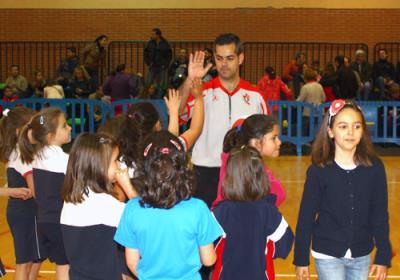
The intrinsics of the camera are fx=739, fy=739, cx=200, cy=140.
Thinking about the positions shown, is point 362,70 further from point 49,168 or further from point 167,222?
point 167,222

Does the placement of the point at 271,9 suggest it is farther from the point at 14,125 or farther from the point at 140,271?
the point at 140,271

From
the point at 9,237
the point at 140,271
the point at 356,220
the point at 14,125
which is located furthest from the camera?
the point at 9,237

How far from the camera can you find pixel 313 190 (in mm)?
4500

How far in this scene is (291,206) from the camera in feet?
33.2

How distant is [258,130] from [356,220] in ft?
3.21

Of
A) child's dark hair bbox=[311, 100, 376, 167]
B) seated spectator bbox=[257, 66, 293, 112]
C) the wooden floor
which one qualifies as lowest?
the wooden floor

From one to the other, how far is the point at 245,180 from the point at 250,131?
0.84 m

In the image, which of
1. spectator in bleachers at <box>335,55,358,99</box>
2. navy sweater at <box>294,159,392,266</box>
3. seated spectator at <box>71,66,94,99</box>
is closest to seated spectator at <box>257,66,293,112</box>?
spectator in bleachers at <box>335,55,358,99</box>

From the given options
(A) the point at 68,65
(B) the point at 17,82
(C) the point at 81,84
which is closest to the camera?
(C) the point at 81,84

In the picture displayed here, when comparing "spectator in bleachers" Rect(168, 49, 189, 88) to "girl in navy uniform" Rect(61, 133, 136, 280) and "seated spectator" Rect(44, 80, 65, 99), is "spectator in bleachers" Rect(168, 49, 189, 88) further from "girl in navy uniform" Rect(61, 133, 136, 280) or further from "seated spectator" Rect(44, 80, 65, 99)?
"girl in navy uniform" Rect(61, 133, 136, 280)

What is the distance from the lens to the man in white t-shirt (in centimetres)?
600

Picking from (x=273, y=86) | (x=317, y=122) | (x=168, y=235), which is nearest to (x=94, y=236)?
(x=168, y=235)

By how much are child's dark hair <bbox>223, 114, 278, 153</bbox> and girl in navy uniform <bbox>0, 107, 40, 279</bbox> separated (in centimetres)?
161

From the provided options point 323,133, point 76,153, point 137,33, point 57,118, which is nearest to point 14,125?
point 57,118
